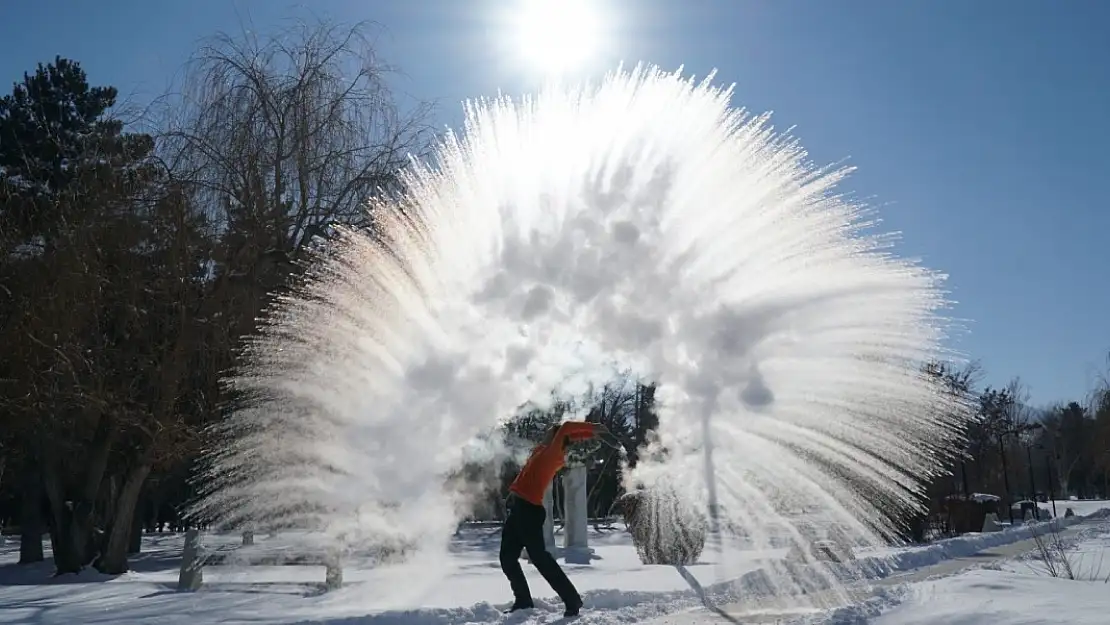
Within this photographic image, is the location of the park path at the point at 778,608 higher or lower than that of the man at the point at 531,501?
lower

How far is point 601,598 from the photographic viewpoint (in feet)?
34.1

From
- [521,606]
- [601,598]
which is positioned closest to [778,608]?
[601,598]

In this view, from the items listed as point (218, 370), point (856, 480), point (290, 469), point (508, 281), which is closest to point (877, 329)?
point (856, 480)

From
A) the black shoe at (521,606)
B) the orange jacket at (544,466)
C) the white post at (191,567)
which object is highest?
the orange jacket at (544,466)

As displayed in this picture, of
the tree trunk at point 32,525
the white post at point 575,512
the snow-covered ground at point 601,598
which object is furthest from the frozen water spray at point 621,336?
the tree trunk at point 32,525

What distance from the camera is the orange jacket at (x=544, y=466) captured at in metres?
9.01

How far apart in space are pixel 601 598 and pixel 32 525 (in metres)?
21.9

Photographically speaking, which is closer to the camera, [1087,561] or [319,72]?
[1087,561]

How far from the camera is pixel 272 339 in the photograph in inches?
547

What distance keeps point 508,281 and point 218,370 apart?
17.3 ft

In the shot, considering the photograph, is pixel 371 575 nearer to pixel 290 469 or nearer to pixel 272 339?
pixel 290 469

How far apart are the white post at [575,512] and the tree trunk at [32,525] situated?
46.8 ft

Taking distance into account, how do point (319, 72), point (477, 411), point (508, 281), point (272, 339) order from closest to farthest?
point (508, 281), point (477, 411), point (272, 339), point (319, 72)

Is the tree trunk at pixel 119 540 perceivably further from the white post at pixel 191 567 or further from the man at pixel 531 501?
the man at pixel 531 501
